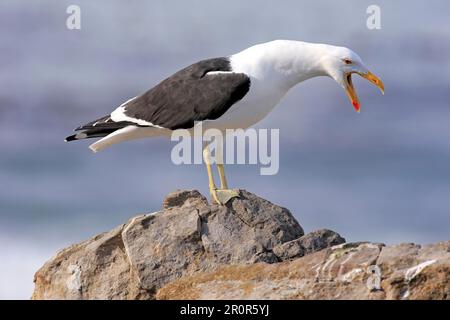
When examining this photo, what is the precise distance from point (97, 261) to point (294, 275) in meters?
3.84

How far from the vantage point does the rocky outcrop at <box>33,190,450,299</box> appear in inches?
513

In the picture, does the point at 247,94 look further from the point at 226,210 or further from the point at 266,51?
→ the point at 226,210

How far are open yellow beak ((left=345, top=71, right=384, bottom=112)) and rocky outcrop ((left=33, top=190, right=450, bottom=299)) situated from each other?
8.48ft

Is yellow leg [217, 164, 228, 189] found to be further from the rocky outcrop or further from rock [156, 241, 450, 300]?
rock [156, 241, 450, 300]

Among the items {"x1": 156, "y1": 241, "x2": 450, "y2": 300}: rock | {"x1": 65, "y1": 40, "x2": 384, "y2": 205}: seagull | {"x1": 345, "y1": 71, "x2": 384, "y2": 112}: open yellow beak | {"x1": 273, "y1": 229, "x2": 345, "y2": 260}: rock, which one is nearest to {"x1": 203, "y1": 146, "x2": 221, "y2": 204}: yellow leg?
{"x1": 65, "y1": 40, "x2": 384, "y2": 205}: seagull

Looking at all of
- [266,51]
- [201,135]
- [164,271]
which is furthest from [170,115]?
[164,271]

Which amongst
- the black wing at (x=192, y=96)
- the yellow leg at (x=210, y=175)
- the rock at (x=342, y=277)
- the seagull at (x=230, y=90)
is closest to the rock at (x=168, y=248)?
the yellow leg at (x=210, y=175)

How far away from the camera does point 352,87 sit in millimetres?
17391

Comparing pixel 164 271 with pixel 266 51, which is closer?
pixel 164 271

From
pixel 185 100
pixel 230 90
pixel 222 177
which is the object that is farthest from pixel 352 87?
pixel 185 100

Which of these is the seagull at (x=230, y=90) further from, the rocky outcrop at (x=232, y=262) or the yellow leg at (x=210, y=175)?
the rocky outcrop at (x=232, y=262)

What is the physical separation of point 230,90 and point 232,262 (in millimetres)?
3191

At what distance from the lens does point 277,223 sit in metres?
15.6

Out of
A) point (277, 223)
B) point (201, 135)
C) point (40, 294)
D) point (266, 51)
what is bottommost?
point (40, 294)
